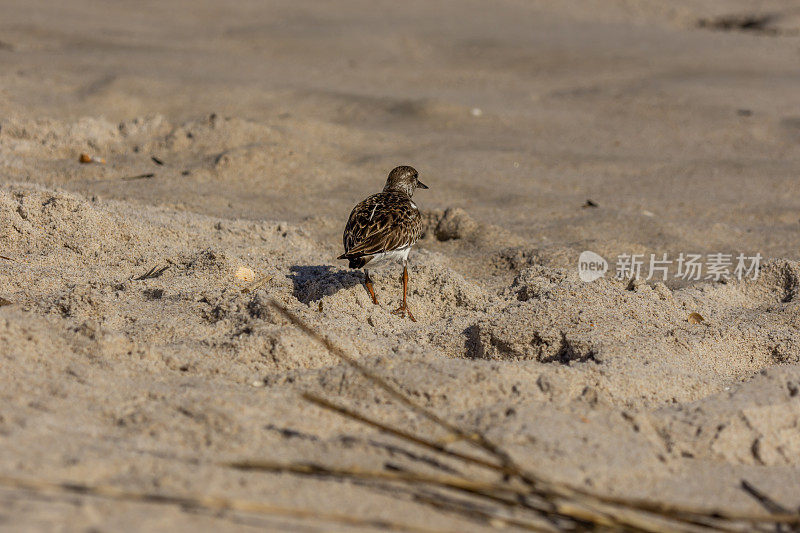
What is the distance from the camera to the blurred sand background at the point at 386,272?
2.30m

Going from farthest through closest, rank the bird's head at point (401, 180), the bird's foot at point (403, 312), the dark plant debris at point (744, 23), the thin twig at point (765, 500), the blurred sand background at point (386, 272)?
the dark plant debris at point (744, 23) < the bird's head at point (401, 180) < the bird's foot at point (403, 312) < the blurred sand background at point (386, 272) < the thin twig at point (765, 500)

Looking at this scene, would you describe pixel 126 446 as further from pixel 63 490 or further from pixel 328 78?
pixel 328 78

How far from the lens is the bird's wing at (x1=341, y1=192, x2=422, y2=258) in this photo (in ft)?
12.6

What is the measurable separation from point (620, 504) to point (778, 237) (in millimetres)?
3977

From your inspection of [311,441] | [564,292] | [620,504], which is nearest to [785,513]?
[620,504]

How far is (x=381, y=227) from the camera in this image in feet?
13.0

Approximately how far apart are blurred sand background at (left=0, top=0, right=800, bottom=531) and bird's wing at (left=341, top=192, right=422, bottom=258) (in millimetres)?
218

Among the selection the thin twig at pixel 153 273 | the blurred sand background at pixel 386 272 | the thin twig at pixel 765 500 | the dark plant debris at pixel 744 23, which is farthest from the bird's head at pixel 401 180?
the dark plant debris at pixel 744 23

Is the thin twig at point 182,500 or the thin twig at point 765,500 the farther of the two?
the thin twig at point 765,500

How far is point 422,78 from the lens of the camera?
30.3 feet

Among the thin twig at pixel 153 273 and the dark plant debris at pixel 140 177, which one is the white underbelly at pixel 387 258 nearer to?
the thin twig at pixel 153 273

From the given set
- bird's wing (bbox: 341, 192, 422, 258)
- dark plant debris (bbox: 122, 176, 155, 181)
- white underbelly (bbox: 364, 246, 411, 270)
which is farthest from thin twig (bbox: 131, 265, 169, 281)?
dark plant debris (bbox: 122, 176, 155, 181)

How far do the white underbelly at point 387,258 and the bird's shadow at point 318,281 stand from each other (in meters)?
0.16

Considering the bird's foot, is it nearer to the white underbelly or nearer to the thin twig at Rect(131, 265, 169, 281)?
the white underbelly
